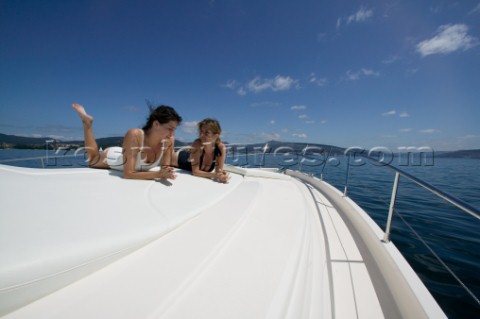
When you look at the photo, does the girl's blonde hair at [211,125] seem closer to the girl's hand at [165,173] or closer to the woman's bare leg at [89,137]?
the girl's hand at [165,173]

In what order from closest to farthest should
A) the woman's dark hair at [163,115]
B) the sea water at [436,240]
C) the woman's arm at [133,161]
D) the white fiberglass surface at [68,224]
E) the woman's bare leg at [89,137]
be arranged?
the white fiberglass surface at [68,224]
the woman's arm at [133,161]
the sea water at [436,240]
the woman's dark hair at [163,115]
the woman's bare leg at [89,137]

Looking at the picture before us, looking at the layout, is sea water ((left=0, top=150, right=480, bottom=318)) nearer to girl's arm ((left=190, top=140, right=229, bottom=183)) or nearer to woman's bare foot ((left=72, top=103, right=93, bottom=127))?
woman's bare foot ((left=72, top=103, right=93, bottom=127))

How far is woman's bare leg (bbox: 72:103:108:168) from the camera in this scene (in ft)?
7.78

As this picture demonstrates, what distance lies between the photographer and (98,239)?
0.74 meters

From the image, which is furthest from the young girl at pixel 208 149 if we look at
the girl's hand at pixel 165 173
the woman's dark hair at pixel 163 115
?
the girl's hand at pixel 165 173

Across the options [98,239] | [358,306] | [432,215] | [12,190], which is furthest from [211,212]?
[432,215]

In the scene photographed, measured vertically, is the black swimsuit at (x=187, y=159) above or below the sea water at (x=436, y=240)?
above

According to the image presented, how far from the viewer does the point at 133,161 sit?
5.78 ft

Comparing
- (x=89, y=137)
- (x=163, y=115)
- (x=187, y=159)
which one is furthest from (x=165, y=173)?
(x=89, y=137)

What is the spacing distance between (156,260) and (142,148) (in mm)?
1535

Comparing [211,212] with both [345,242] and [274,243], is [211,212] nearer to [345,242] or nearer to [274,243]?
[274,243]

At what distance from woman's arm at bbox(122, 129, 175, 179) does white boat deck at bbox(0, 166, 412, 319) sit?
359 millimetres

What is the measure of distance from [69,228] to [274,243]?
3.03 feet

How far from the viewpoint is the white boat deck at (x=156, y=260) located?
0.57 m
